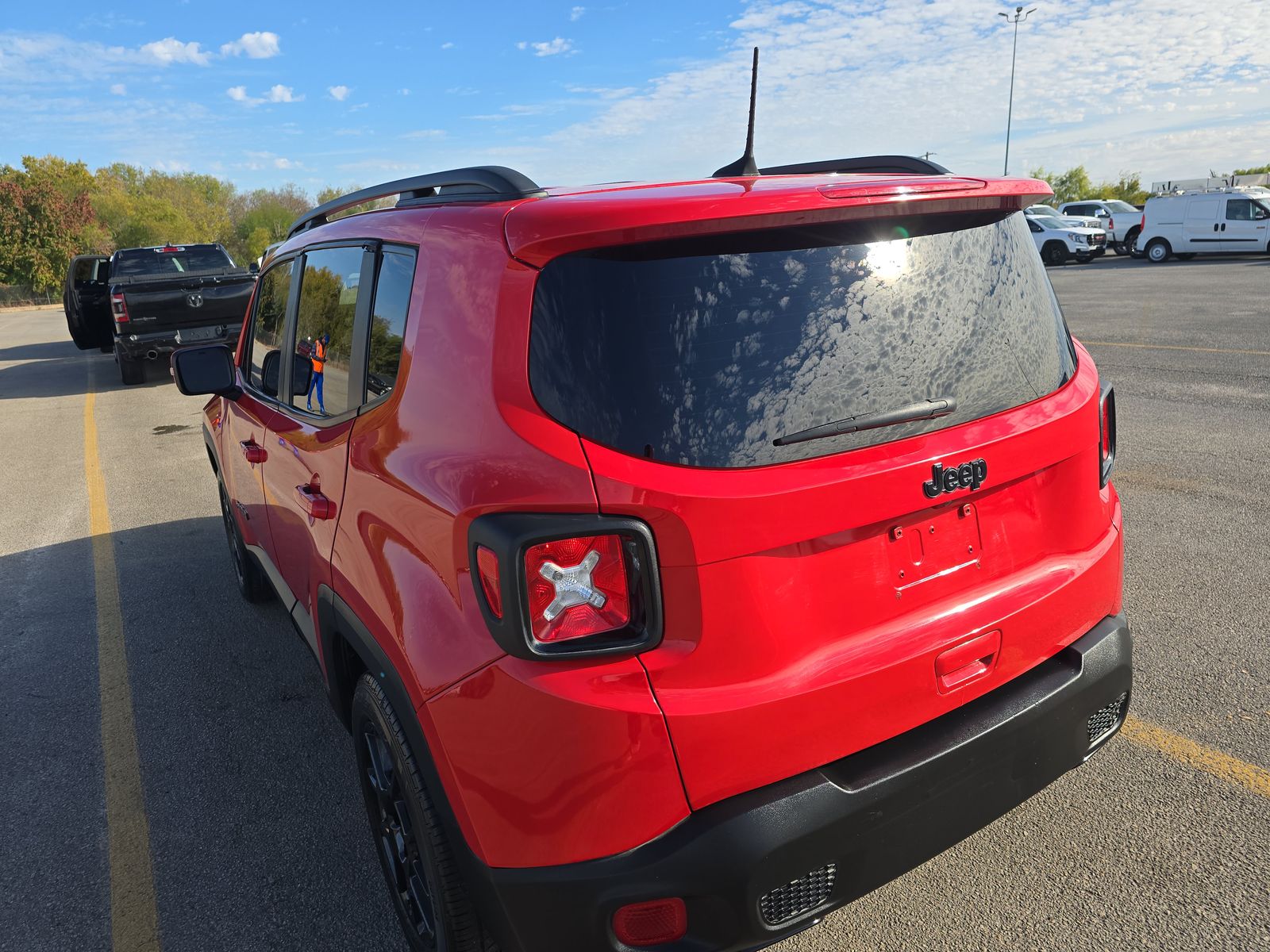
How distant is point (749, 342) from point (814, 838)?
38.0 inches

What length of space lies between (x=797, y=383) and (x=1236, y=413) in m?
7.16

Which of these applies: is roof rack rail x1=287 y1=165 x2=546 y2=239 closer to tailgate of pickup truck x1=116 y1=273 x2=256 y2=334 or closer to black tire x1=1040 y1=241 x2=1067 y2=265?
tailgate of pickup truck x1=116 y1=273 x2=256 y2=334

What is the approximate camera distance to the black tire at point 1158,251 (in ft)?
88.1

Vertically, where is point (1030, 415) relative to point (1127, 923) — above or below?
above

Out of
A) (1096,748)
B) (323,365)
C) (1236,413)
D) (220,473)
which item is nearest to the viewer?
(1096,748)

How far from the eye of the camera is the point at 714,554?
1738 millimetres

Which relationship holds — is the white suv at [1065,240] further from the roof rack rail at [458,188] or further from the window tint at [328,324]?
the roof rack rail at [458,188]

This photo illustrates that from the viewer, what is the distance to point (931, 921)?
7.91 feet

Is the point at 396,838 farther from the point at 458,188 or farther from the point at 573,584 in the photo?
the point at 458,188

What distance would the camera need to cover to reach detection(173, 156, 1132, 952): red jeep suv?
172 centimetres

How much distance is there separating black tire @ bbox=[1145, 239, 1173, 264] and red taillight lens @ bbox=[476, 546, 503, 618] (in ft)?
98.9

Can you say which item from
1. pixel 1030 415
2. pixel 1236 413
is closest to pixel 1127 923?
pixel 1030 415

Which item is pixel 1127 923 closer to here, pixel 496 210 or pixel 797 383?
pixel 797 383

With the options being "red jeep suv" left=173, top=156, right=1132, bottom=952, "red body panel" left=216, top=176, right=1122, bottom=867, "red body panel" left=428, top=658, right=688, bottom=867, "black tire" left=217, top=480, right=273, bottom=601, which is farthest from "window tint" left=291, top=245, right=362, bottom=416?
"black tire" left=217, top=480, right=273, bottom=601
